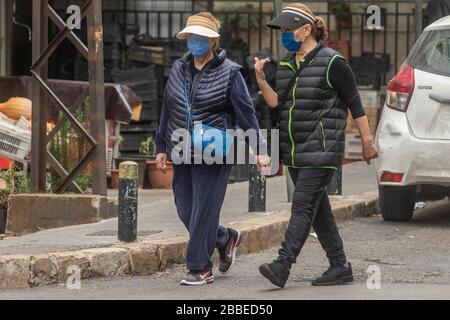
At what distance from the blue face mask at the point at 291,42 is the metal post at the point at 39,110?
3.77 metres

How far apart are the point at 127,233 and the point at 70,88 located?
6025 mm

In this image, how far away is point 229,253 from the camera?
8352 millimetres

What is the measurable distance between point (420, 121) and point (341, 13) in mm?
8028

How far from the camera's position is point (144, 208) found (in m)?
11.6

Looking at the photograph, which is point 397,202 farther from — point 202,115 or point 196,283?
point 202,115

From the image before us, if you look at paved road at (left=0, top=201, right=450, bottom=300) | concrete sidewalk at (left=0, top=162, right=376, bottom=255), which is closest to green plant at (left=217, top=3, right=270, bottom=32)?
concrete sidewalk at (left=0, top=162, right=376, bottom=255)

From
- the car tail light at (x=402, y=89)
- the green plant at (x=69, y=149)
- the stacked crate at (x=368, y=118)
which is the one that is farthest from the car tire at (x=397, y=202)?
the stacked crate at (x=368, y=118)

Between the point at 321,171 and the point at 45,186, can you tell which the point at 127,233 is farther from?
the point at 45,186

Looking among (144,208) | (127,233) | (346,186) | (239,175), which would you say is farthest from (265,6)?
(127,233)

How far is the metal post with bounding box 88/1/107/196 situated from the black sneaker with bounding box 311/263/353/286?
11.2 ft

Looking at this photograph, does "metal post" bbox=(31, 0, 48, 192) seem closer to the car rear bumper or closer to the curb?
the curb

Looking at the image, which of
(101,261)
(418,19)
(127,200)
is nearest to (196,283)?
(101,261)

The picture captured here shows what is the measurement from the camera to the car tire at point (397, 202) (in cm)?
1070

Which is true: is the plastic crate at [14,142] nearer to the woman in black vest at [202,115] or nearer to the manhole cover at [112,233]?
the manhole cover at [112,233]
